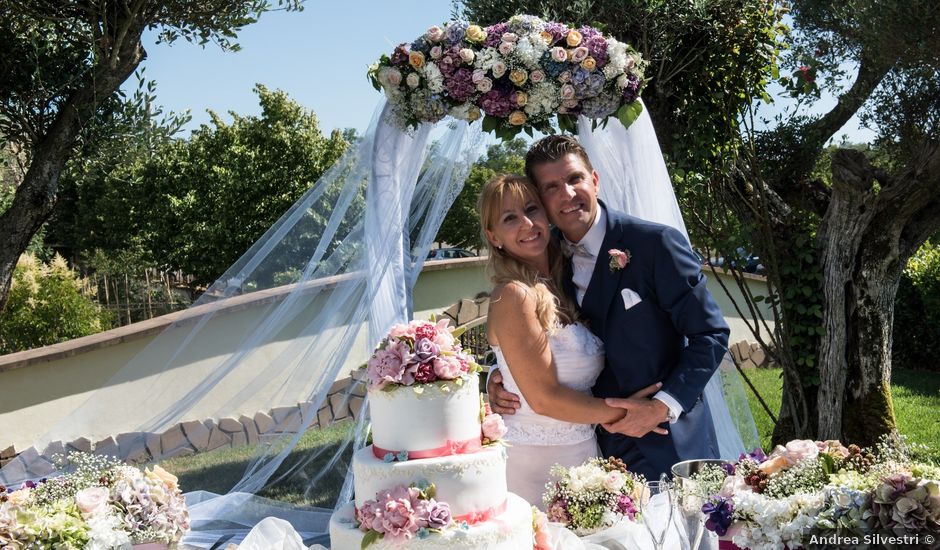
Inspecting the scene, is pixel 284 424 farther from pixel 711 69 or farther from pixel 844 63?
pixel 844 63

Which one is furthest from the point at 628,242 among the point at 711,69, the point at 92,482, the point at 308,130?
the point at 308,130

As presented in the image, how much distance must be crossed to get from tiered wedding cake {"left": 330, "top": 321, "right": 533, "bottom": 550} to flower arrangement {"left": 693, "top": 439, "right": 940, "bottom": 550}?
2.45 ft

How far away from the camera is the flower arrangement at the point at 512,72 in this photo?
4188 mm

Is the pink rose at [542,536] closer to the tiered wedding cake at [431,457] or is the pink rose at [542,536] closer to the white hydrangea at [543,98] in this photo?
the tiered wedding cake at [431,457]

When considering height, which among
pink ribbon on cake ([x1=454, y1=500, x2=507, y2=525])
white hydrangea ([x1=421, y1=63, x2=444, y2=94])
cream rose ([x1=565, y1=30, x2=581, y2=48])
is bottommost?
pink ribbon on cake ([x1=454, y1=500, x2=507, y2=525])

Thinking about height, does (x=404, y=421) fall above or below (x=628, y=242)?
below

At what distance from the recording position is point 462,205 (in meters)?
26.1

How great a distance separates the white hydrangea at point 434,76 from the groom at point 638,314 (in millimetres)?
722

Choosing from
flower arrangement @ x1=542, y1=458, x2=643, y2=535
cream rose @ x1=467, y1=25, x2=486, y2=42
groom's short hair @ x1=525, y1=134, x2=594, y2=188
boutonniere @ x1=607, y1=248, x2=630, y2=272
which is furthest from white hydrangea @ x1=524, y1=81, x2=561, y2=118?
flower arrangement @ x1=542, y1=458, x2=643, y2=535

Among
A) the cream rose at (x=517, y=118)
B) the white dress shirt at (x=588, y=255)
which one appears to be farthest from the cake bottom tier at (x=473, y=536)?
the cream rose at (x=517, y=118)

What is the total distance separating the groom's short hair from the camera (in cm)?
374

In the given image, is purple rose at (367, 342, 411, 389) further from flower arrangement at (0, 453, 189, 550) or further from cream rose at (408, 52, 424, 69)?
cream rose at (408, 52, 424, 69)

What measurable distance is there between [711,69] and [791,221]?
1360mm

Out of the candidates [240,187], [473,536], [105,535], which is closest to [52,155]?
[105,535]
